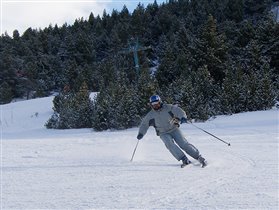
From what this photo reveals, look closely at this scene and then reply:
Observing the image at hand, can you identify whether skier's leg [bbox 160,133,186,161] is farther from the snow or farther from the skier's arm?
the skier's arm

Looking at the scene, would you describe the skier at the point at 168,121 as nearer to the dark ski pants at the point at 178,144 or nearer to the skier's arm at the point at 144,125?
the dark ski pants at the point at 178,144

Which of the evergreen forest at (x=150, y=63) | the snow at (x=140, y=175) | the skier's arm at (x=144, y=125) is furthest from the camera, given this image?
the evergreen forest at (x=150, y=63)

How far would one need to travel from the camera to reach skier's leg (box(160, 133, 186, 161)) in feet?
26.2

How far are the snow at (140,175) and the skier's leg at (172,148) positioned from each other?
198mm

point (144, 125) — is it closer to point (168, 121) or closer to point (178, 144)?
point (168, 121)

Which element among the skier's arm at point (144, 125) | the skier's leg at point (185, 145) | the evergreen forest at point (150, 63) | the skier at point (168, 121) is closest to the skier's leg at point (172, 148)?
the skier at point (168, 121)

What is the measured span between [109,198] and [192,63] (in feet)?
65.8

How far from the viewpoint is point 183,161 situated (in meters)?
7.88

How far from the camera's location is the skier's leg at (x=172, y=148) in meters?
8.00

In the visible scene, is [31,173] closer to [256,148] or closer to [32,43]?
[256,148]

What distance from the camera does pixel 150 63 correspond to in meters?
44.5

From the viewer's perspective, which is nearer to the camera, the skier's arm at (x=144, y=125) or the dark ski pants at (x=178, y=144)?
the dark ski pants at (x=178, y=144)

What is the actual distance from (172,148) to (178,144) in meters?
0.21

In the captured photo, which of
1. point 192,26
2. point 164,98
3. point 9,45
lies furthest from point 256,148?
point 9,45
